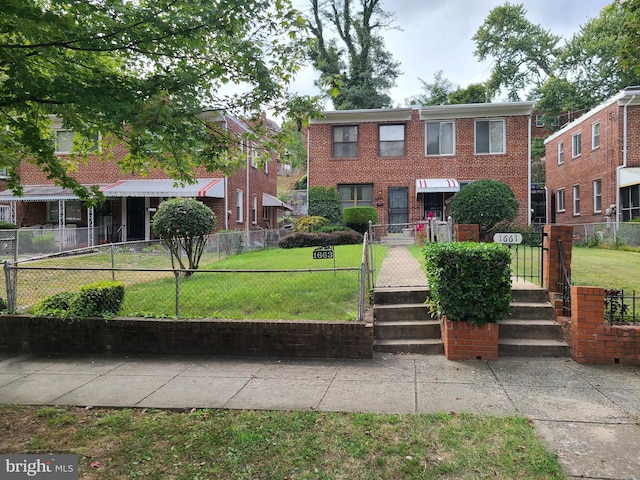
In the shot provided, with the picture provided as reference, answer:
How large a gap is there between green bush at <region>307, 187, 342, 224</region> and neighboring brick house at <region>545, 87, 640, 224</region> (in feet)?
40.1

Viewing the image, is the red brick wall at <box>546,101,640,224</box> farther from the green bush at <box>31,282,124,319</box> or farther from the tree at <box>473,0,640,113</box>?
the green bush at <box>31,282,124,319</box>

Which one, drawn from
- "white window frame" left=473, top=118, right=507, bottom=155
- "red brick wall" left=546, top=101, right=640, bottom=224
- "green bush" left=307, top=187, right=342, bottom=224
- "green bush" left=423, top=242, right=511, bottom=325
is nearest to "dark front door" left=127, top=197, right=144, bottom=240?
"green bush" left=307, top=187, right=342, bottom=224

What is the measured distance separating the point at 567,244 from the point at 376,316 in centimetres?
305

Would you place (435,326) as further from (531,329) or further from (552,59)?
(552,59)

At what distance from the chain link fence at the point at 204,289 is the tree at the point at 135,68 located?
2.28m

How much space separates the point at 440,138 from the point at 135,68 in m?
17.5

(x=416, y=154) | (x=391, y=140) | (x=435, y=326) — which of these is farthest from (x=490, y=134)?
(x=435, y=326)

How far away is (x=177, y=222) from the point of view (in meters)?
10.0

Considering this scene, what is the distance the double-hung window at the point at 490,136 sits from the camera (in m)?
20.4

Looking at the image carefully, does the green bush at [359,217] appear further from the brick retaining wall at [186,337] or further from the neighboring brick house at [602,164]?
the brick retaining wall at [186,337]

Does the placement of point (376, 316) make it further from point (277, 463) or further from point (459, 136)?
point (459, 136)

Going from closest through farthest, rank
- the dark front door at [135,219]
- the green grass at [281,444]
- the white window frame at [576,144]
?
1. the green grass at [281,444]
2. the dark front door at [135,219]
3. the white window frame at [576,144]

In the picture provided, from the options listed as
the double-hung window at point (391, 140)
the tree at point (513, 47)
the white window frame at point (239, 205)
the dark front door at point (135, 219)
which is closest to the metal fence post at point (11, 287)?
the dark front door at point (135, 219)

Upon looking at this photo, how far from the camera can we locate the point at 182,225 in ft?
32.9
